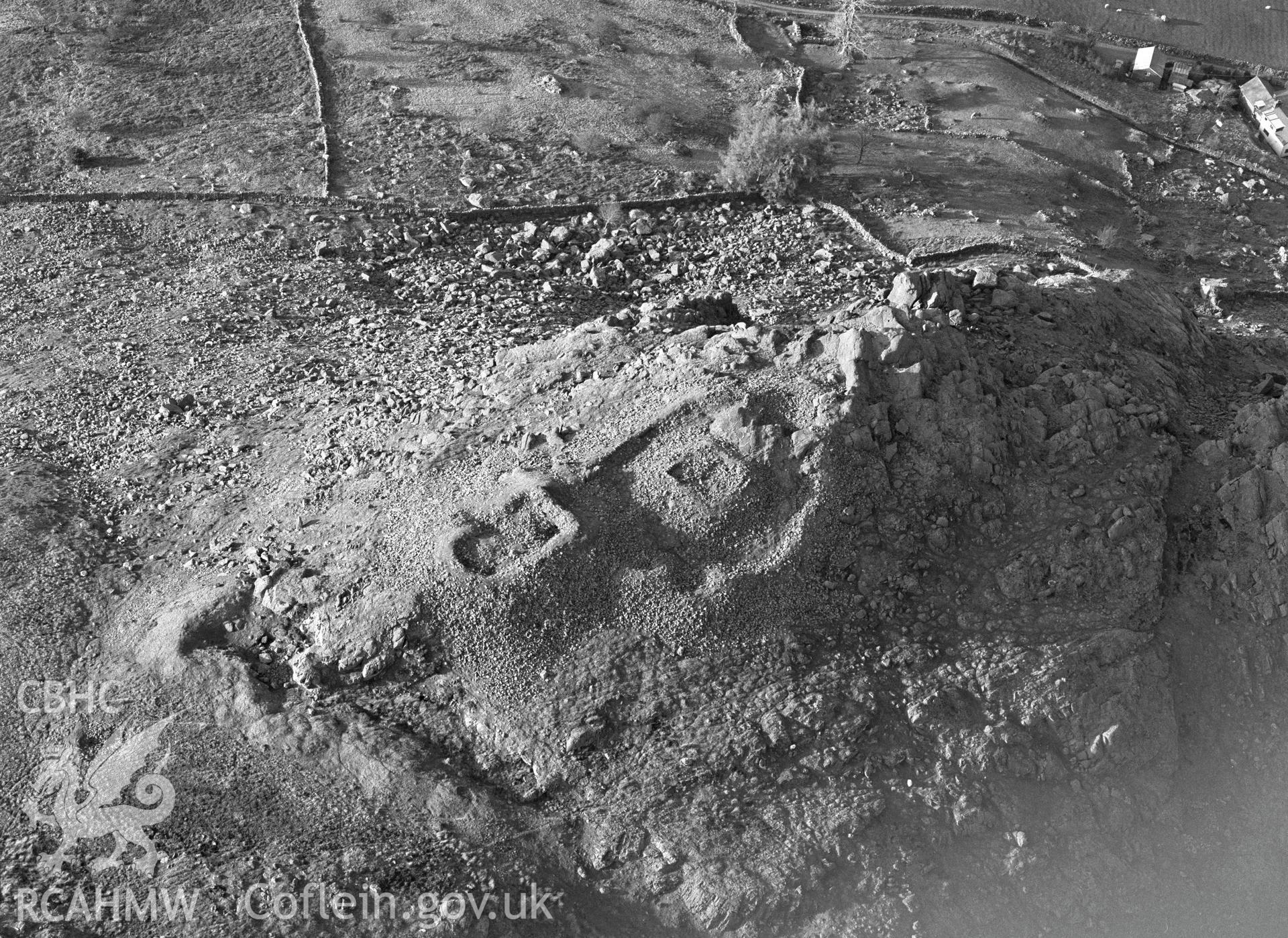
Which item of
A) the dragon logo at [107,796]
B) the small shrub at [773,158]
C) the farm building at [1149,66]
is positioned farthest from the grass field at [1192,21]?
the dragon logo at [107,796]

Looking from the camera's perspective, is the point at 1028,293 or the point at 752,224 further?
the point at 752,224

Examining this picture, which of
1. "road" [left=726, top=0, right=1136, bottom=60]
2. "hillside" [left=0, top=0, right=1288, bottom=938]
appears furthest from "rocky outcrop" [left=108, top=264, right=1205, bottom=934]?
"road" [left=726, top=0, right=1136, bottom=60]

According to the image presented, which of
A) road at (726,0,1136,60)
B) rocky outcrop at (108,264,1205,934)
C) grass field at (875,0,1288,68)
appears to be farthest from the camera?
grass field at (875,0,1288,68)

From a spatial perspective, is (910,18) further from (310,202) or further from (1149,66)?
(310,202)

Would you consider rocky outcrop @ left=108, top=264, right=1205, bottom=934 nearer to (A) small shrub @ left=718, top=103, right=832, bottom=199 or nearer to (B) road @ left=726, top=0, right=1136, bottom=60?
(A) small shrub @ left=718, top=103, right=832, bottom=199

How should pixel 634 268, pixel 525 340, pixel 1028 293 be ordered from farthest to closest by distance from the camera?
pixel 634 268 → pixel 525 340 → pixel 1028 293

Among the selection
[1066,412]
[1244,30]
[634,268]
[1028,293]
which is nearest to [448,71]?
[634,268]

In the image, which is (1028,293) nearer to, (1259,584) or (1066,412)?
(1066,412)
